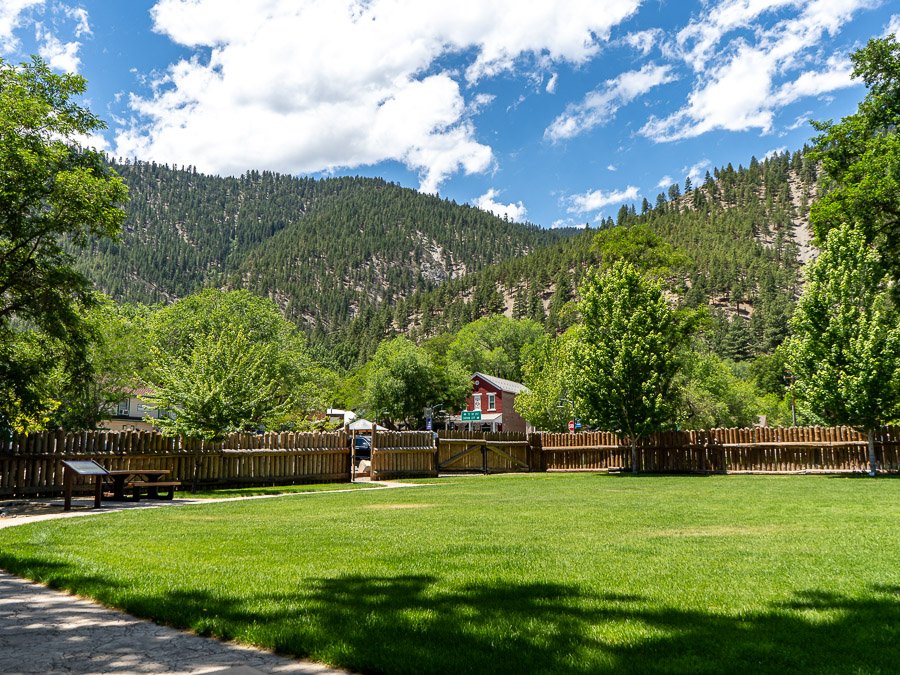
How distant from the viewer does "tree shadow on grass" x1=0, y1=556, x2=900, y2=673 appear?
3.76m

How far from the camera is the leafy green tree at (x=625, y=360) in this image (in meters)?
29.2

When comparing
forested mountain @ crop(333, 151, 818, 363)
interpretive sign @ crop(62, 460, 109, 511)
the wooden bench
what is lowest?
the wooden bench

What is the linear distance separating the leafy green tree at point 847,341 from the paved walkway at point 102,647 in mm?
24666

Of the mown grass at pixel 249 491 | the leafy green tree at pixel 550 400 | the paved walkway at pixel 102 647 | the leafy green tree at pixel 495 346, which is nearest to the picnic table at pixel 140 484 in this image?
the mown grass at pixel 249 491

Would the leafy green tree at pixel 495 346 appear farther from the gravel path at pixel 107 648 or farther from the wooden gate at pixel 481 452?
the gravel path at pixel 107 648

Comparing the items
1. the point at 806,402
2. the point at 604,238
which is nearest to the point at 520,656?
the point at 806,402

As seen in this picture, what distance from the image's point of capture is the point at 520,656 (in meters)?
3.86

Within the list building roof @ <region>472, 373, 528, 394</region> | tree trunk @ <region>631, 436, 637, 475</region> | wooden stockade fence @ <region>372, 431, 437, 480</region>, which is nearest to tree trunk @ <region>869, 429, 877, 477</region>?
tree trunk @ <region>631, 436, 637, 475</region>

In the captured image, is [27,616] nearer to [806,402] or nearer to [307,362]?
[806,402]

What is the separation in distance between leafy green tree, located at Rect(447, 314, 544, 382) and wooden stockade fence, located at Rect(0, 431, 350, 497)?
70601 mm

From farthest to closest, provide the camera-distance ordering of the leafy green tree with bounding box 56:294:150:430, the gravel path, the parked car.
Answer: the leafy green tree with bounding box 56:294:150:430 < the parked car < the gravel path

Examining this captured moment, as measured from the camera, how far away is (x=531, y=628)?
4.40m

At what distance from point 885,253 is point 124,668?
30654mm

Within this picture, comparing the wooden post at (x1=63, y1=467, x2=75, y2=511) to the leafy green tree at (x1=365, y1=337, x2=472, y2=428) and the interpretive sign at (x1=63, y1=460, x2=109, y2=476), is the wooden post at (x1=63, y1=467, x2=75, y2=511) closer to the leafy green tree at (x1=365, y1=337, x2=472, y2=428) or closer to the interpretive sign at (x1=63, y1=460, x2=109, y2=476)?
the interpretive sign at (x1=63, y1=460, x2=109, y2=476)
